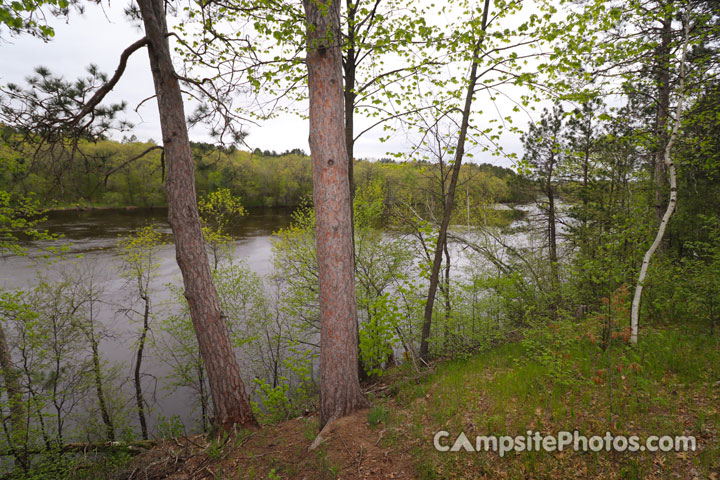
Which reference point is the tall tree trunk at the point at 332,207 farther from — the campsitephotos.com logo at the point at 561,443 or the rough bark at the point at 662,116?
the rough bark at the point at 662,116

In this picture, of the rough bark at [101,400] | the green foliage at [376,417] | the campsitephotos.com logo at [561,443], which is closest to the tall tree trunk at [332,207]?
the green foliage at [376,417]

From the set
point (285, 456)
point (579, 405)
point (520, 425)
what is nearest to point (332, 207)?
point (285, 456)

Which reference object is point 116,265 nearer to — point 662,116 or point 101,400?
point 101,400

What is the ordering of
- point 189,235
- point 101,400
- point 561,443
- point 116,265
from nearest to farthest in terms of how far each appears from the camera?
point 561,443 < point 189,235 < point 101,400 < point 116,265

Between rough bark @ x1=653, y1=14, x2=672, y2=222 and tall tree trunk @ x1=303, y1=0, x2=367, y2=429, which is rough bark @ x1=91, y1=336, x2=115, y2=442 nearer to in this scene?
tall tree trunk @ x1=303, y1=0, x2=367, y2=429

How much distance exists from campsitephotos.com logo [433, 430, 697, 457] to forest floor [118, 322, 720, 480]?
2.3 inches

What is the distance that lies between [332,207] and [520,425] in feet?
11.0

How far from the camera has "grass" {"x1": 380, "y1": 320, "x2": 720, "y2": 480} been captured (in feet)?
9.71

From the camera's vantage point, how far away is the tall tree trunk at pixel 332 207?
12.5 feet

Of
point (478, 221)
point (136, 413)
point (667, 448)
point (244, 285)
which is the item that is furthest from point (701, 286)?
point (136, 413)

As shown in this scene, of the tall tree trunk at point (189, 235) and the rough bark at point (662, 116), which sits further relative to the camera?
the rough bark at point (662, 116)

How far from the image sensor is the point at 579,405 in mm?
3881

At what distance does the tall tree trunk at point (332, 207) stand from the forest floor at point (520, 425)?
68 centimetres

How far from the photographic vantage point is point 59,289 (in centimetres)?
1240
